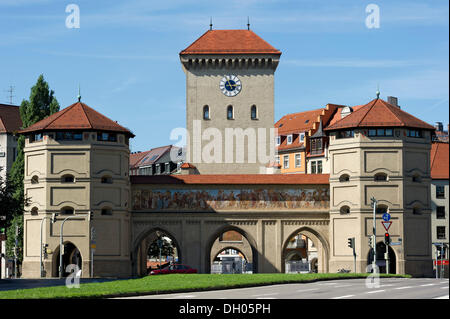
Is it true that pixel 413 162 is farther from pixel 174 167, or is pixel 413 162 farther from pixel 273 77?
pixel 174 167

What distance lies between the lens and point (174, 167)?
147000mm

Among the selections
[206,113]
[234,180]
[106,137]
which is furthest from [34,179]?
[206,113]

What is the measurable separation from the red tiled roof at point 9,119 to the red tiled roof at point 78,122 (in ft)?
141

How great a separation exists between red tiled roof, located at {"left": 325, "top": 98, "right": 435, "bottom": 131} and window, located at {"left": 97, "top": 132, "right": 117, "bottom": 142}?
1866 centimetres

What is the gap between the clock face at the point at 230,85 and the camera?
94.4m

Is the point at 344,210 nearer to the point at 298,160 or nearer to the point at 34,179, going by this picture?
the point at 34,179

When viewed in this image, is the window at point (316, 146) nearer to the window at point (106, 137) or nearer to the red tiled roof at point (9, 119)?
the red tiled roof at point (9, 119)

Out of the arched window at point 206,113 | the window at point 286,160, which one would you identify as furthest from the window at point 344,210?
the window at point 286,160

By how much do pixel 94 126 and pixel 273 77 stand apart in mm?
27828

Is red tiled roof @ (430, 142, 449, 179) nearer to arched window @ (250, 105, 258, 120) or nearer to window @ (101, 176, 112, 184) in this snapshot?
arched window @ (250, 105, 258, 120)

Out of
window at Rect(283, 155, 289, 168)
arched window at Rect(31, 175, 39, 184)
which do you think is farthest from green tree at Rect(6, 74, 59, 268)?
window at Rect(283, 155, 289, 168)

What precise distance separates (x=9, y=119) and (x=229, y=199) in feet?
174
